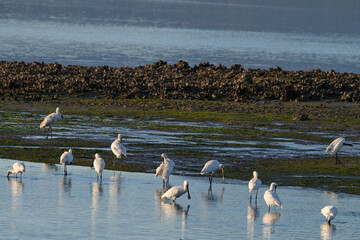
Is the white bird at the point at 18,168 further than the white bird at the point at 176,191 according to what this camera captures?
Yes

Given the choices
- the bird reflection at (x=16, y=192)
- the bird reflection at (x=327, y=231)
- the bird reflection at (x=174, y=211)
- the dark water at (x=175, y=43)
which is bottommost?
the bird reflection at (x=327, y=231)

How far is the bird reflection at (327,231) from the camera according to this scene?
1923cm

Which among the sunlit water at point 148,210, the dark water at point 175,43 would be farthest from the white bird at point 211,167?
the dark water at point 175,43

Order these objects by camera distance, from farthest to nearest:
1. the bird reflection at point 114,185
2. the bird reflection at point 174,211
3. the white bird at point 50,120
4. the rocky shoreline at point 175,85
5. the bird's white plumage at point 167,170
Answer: the rocky shoreline at point 175,85, the white bird at point 50,120, the bird's white plumage at point 167,170, the bird reflection at point 114,185, the bird reflection at point 174,211

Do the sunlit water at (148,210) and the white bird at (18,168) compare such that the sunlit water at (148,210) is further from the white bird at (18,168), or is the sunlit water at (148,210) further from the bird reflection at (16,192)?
the white bird at (18,168)

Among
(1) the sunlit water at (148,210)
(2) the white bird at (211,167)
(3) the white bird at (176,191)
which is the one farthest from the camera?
(2) the white bird at (211,167)

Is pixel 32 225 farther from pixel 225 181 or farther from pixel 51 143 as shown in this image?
pixel 51 143

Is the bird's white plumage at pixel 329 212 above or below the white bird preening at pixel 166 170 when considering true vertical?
below

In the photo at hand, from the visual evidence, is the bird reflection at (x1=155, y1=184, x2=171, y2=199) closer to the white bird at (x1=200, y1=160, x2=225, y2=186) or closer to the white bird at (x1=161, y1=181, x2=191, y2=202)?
the white bird at (x1=161, y1=181, x2=191, y2=202)

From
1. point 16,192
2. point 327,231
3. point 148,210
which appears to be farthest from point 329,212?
point 16,192

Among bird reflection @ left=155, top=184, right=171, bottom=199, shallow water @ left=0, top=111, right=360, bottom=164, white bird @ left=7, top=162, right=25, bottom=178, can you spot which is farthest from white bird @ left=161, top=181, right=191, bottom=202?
shallow water @ left=0, top=111, right=360, bottom=164

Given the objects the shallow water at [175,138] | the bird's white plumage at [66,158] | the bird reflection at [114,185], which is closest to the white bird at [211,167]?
the bird reflection at [114,185]

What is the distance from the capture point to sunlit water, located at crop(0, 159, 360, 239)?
19172mm

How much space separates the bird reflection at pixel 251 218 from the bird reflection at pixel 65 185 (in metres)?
5.34
